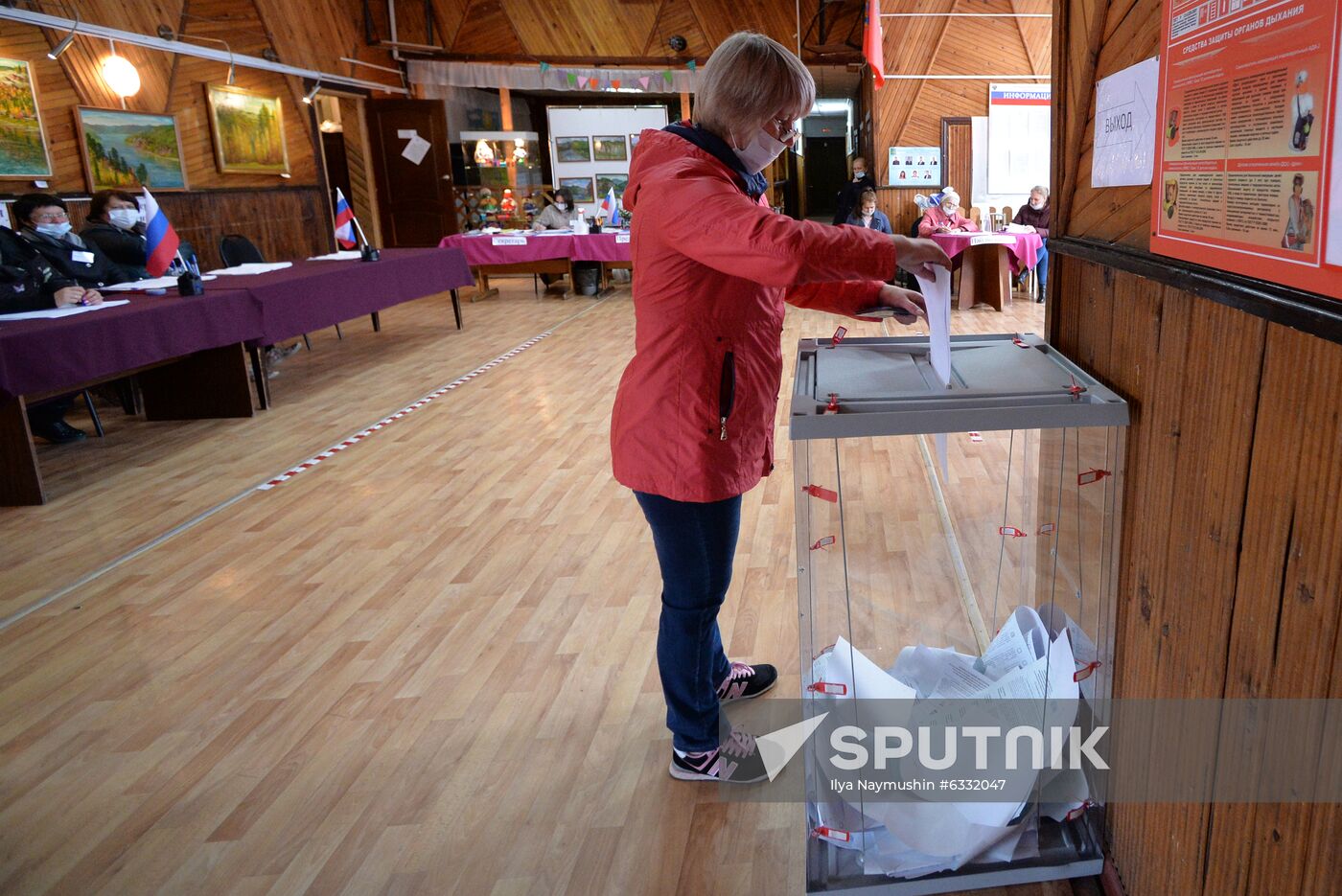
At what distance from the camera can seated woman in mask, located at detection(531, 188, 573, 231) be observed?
9844 millimetres

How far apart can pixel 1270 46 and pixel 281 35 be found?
1042cm

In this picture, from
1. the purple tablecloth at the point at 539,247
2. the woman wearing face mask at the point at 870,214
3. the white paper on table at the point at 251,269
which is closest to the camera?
the white paper on table at the point at 251,269

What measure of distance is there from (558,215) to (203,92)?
11.3ft

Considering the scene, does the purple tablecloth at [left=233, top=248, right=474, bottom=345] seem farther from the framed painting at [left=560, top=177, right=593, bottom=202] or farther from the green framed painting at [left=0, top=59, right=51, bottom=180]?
the framed painting at [left=560, top=177, right=593, bottom=202]

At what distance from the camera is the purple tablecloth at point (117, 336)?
380 centimetres

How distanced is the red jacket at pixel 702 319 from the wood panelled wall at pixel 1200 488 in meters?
0.38

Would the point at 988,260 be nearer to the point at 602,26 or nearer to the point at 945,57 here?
the point at 945,57

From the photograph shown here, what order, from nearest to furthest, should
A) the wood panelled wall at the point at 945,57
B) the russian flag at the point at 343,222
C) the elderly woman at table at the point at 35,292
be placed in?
the elderly woman at table at the point at 35,292 → the russian flag at the point at 343,222 → the wood panelled wall at the point at 945,57

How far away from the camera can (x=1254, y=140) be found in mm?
970

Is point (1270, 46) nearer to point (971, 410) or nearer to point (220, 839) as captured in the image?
point (971, 410)

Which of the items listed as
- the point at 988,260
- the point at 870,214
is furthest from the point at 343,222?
the point at 988,260

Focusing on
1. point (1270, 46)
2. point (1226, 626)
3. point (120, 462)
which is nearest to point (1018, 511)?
point (1226, 626)

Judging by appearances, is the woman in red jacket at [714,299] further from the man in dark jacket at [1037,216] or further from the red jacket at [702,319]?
the man in dark jacket at [1037,216]

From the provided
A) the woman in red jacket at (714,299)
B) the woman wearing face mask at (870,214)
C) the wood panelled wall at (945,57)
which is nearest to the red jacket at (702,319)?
the woman in red jacket at (714,299)
